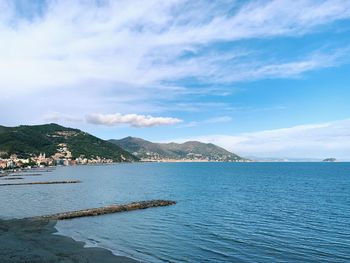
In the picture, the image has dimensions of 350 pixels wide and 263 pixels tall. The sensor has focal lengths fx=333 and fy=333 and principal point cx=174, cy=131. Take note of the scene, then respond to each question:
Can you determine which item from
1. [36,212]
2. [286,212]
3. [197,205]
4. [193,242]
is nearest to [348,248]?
[193,242]

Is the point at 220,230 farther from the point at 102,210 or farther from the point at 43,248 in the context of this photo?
the point at 102,210

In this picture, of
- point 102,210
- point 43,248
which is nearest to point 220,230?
point 43,248

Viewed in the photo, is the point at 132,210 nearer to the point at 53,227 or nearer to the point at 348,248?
the point at 53,227

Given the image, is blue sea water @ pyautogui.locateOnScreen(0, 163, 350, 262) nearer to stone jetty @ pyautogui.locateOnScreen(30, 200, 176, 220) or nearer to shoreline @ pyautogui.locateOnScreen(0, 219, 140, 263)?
shoreline @ pyautogui.locateOnScreen(0, 219, 140, 263)

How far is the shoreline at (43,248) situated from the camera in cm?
3366

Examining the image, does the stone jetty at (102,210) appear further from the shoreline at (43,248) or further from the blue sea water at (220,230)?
the shoreline at (43,248)

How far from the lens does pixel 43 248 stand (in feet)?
125

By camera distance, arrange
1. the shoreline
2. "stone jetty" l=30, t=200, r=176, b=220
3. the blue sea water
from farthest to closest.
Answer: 1. "stone jetty" l=30, t=200, r=176, b=220
2. the blue sea water
3. the shoreline

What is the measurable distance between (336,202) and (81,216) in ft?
191

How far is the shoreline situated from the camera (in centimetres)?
3366

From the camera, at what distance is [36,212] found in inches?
2640

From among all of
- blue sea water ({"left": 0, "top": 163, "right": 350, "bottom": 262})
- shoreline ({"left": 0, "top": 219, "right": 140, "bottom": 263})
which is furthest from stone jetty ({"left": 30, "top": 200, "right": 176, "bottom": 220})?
shoreline ({"left": 0, "top": 219, "right": 140, "bottom": 263})

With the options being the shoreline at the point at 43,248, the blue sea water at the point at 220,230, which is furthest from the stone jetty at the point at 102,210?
the shoreline at the point at 43,248

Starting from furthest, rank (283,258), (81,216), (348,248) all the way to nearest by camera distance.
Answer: (81,216), (348,248), (283,258)
